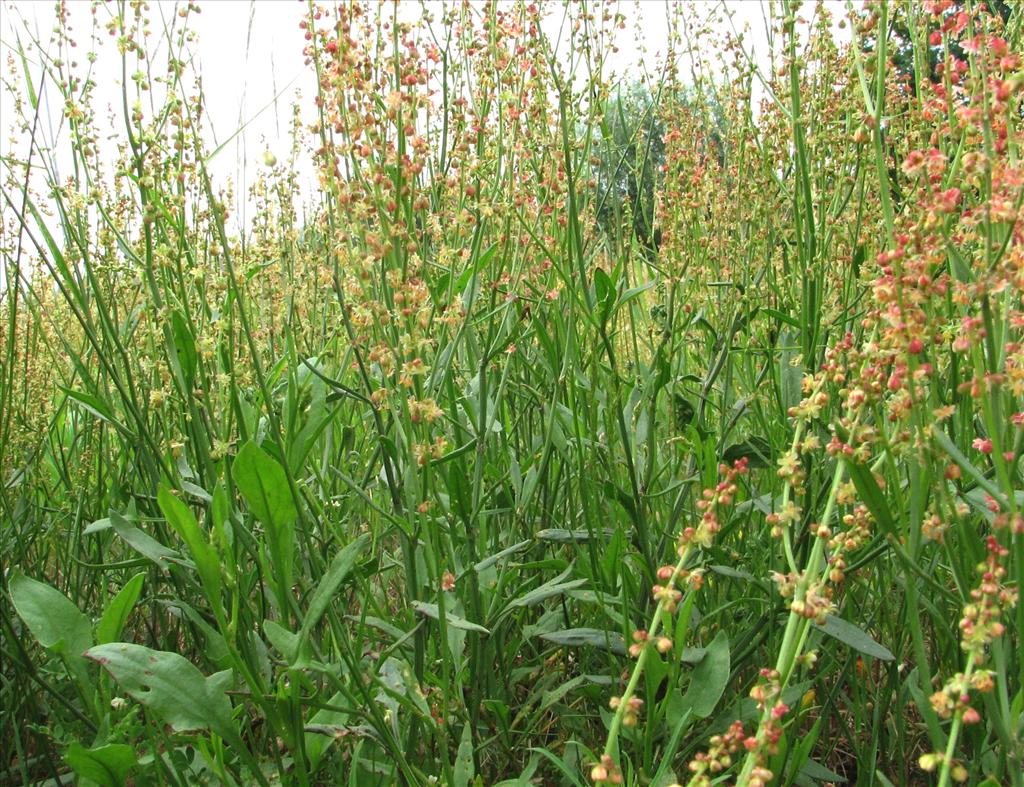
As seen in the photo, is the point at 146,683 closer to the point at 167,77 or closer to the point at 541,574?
the point at 541,574

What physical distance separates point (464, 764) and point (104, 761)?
466 mm

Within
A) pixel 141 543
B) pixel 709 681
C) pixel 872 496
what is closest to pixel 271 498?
pixel 141 543

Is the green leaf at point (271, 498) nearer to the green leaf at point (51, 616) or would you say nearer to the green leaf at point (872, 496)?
the green leaf at point (51, 616)

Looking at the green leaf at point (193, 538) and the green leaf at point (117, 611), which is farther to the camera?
the green leaf at point (117, 611)

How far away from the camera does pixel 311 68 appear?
1546 mm

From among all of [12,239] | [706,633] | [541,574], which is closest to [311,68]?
[541,574]

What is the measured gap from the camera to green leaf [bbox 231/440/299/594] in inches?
50.2

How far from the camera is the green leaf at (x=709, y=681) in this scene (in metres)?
1.33

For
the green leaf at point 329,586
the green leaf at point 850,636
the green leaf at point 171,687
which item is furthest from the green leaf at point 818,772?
the green leaf at point 171,687

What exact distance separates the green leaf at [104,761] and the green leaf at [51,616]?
0.59ft

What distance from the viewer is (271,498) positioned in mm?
1311

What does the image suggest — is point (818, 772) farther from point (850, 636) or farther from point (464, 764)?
point (464, 764)

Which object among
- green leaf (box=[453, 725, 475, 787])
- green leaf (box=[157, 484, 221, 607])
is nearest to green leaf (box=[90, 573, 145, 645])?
green leaf (box=[157, 484, 221, 607])

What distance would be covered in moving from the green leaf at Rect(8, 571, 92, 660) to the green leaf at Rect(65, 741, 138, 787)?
0.18m
